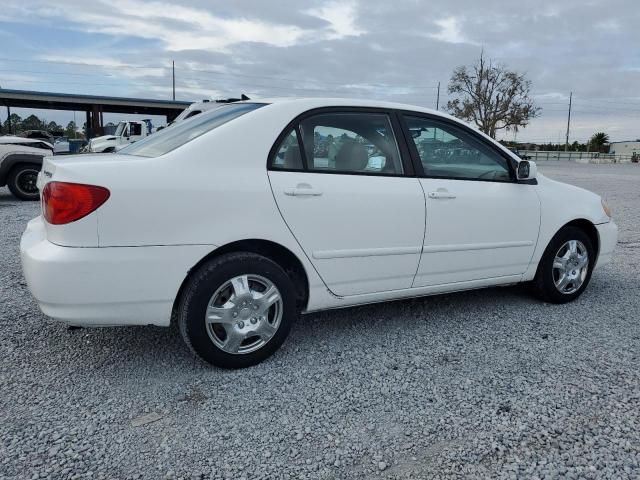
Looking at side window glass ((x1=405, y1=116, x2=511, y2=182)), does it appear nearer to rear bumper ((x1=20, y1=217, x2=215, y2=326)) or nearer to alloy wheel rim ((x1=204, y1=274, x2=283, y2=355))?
alloy wheel rim ((x1=204, y1=274, x2=283, y2=355))

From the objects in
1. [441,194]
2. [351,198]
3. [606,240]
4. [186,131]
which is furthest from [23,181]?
[606,240]

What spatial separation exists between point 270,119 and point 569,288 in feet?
9.64

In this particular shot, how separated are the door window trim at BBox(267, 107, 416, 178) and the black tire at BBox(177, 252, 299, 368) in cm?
58

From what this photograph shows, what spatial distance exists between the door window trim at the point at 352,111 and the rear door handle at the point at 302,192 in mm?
128

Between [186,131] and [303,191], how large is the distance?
2.96 feet

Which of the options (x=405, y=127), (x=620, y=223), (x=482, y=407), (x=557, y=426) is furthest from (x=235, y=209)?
(x=620, y=223)

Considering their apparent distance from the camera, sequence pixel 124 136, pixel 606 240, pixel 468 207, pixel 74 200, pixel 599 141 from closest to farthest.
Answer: pixel 74 200, pixel 468 207, pixel 606 240, pixel 124 136, pixel 599 141

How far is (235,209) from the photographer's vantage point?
289 centimetres

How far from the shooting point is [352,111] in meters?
3.51

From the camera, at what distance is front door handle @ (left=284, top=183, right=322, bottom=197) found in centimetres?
305

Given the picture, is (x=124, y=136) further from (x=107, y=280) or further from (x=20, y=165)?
(x=107, y=280)

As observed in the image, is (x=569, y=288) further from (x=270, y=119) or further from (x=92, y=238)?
(x=92, y=238)

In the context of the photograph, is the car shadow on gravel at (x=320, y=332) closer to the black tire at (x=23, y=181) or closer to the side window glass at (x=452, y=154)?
the side window glass at (x=452, y=154)

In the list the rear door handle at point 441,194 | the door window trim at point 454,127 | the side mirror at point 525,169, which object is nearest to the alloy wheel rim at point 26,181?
the door window trim at point 454,127
